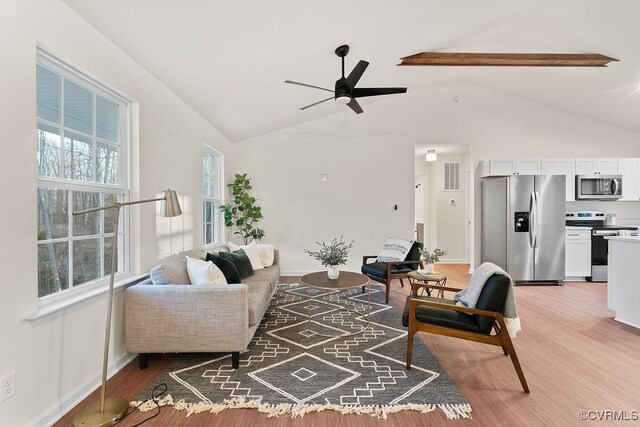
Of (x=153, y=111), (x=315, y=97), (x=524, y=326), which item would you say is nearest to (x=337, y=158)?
(x=315, y=97)

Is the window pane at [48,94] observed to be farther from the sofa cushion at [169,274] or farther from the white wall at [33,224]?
the sofa cushion at [169,274]

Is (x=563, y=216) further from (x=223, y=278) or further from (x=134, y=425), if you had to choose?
(x=134, y=425)

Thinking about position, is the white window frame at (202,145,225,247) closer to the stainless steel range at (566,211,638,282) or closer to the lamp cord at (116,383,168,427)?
the lamp cord at (116,383,168,427)

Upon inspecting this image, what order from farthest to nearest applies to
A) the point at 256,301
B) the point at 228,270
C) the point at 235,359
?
1. the point at 228,270
2. the point at 256,301
3. the point at 235,359

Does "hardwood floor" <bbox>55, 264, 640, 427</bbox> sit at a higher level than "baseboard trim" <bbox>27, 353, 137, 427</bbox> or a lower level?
lower

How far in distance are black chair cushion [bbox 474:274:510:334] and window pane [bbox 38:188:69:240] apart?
2941mm

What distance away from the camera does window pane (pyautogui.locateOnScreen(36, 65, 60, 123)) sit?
6.08 ft

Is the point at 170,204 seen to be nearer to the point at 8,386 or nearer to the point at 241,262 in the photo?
the point at 8,386

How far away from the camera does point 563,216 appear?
16.7ft

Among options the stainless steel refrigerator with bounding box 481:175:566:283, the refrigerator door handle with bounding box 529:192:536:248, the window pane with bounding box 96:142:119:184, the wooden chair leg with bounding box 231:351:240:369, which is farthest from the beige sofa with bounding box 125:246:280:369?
the refrigerator door handle with bounding box 529:192:536:248

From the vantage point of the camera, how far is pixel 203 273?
8.72 feet

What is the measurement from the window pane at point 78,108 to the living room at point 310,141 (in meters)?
0.10

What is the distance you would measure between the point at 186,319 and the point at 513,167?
5.63 m

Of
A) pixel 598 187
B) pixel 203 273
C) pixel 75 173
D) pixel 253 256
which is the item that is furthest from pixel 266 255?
pixel 598 187
